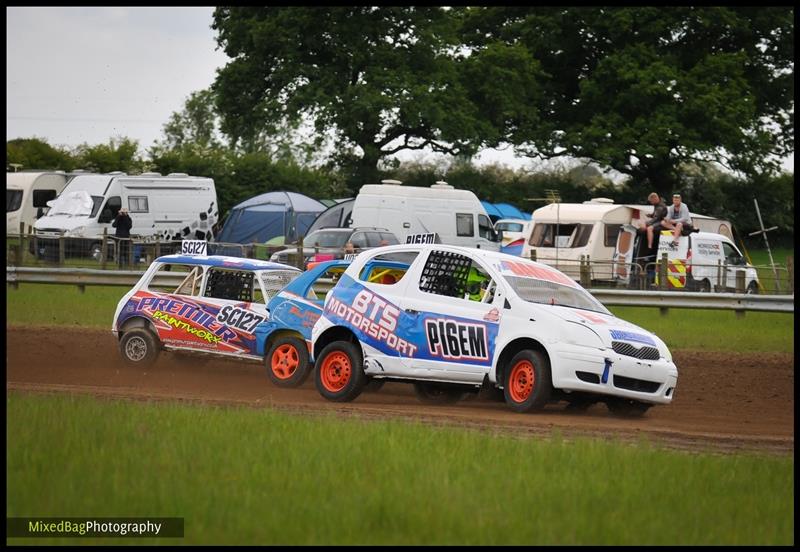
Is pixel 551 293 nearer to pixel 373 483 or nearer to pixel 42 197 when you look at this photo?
pixel 373 483

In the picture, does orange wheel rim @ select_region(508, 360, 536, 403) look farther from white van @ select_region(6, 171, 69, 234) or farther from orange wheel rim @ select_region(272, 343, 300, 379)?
white van @ select_region(6, 171, 69, 234)

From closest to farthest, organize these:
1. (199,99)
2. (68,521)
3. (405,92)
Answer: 1. (68,521)
2. (405,92)
3. (199,99)

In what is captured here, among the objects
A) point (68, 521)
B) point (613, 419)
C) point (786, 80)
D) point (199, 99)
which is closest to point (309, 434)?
point (68, 521)

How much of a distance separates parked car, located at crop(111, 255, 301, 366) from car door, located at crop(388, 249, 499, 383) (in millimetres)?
2923

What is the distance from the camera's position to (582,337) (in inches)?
521

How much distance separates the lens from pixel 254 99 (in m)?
53.3

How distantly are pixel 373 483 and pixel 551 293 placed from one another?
234 inches

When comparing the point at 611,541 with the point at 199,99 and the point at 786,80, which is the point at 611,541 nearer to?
the point at 786,80

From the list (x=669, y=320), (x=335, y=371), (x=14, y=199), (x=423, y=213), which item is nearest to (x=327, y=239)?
(x=423, y=213)

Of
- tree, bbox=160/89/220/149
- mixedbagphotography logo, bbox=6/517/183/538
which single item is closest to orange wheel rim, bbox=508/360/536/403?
mixedbagphotography logo, bbox=6/517/183/538

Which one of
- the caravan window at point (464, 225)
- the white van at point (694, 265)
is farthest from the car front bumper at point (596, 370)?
the caravan window at point (464, 225)

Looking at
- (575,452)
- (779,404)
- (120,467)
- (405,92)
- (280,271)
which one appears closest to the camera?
(120,467)

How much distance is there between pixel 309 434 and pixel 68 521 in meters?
3.37

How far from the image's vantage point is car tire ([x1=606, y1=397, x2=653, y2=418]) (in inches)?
554
